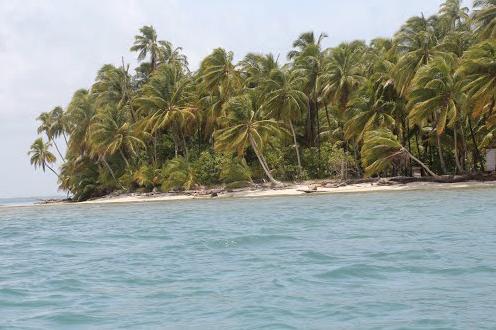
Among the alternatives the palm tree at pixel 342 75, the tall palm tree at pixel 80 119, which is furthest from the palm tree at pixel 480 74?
the tall palm tree at pixel 80 119

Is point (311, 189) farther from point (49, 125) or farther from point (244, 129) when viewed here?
point (49, 125)

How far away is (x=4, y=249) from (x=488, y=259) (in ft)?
39.4

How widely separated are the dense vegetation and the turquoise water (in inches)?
855

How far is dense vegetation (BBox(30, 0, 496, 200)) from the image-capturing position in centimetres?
3697

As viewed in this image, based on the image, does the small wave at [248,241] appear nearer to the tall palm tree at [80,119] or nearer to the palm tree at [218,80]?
the palm tree at [218,80]

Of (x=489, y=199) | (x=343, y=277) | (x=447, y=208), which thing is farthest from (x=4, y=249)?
(x=489, y=199)

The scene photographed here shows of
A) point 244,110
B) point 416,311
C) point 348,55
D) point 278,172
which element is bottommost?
point 416,311

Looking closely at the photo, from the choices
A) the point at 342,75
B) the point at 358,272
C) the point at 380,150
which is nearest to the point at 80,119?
the point at 342,75

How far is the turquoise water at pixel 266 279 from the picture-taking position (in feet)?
20.8

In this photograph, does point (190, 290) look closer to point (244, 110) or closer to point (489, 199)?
point (489, 199)

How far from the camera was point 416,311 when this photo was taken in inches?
247

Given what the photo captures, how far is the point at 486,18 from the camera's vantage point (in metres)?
37.2

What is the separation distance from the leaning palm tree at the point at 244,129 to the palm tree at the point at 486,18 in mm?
15406

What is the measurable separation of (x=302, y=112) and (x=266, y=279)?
39.3 meters
